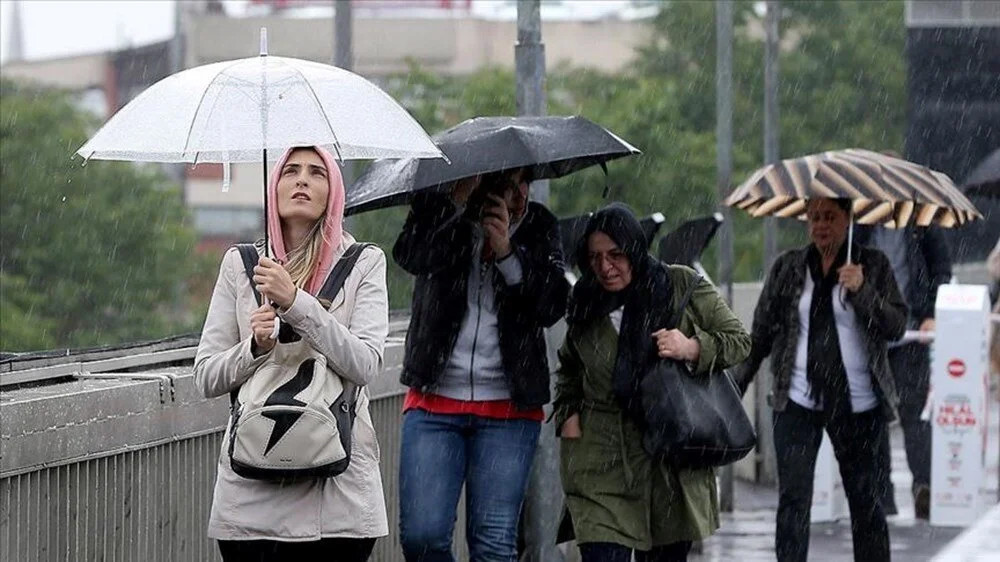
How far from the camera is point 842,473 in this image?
29.4ft

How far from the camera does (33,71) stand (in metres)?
96.3

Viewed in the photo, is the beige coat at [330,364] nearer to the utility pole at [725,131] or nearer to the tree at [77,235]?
the utility pole at [725,131]

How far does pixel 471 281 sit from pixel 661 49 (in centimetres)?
4468

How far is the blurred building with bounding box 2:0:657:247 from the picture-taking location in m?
86.6

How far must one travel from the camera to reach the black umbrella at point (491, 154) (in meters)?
6.92

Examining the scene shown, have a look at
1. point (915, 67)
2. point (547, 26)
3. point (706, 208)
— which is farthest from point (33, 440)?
point (547, 26)

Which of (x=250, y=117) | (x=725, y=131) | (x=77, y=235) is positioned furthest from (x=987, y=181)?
(x=77, y=235)

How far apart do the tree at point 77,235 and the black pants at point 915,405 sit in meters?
33.8

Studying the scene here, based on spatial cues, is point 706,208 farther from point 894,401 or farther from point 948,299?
point 894,401

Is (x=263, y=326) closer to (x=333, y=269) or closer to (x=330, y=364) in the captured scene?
(x=330, y=364)

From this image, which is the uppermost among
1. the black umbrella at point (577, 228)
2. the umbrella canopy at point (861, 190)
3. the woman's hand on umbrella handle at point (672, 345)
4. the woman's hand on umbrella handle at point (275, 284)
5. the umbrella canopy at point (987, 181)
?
the umbrella canopy at point (987, 181)

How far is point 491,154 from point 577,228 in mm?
1440

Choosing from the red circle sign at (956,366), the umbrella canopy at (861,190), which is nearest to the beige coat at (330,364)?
the umbrella canopy at (861,190)

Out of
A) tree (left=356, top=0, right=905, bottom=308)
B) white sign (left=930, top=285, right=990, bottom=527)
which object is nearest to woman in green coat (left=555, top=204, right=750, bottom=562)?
white sign (left=930, top=285, right=990, bottom=527)
